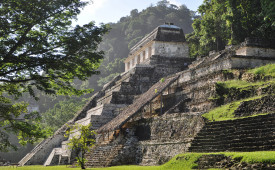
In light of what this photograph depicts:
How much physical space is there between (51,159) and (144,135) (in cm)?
768

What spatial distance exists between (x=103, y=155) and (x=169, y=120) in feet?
11.0

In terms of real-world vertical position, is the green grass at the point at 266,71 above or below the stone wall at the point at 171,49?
below

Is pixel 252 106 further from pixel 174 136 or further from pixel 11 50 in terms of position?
pixel 11 50

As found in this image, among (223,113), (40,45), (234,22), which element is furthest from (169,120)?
(234,22)

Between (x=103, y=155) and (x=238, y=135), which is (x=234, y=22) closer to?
(x=103, y=155)

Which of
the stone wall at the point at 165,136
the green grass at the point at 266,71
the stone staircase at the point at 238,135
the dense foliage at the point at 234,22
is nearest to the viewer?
the stone staircase at the point at 238,135

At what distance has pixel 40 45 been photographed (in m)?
9.79

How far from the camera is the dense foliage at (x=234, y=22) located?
1804 centimetres

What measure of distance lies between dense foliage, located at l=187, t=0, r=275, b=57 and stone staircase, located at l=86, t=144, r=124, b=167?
29.0ft

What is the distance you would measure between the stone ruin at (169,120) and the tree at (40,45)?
13.3 ft

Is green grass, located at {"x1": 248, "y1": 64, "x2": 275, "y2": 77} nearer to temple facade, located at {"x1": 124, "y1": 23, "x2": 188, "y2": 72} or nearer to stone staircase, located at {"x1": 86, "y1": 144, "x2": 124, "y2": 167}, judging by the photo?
stone staircase, located at {"x1": 86, "y1": 144, "x2": 124, "y2": 167}

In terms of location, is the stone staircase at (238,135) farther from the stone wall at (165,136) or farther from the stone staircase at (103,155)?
the stone staircase at (103,155)

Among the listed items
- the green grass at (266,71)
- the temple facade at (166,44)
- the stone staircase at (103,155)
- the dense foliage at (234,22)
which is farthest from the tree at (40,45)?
the temple facade at (166,44)

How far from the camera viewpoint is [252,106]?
1095cm
